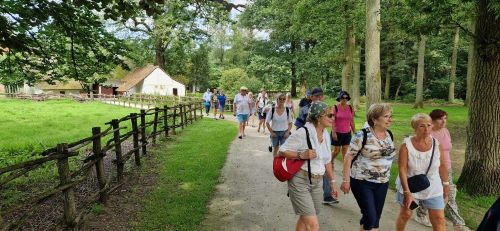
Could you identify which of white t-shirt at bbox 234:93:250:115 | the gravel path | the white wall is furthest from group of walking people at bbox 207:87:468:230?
the white wall

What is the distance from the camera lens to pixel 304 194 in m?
3.94

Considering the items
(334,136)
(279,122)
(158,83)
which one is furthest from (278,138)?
(158,83)

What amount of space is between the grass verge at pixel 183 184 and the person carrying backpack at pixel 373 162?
86.4 inches

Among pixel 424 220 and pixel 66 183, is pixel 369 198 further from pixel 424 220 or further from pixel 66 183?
pixel 66 183

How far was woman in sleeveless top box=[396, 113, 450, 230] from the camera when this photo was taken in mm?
4051

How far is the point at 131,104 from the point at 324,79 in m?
21.5

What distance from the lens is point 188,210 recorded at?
566cm

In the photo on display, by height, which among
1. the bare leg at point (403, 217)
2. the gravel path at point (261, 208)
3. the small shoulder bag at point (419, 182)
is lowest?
the gravel path at point (261, 208)

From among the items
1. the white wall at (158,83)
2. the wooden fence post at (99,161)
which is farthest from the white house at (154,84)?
the wooden fence post at (99,161)

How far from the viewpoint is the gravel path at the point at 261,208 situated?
5228 millimetres

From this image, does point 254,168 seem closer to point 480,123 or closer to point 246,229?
point 246,229

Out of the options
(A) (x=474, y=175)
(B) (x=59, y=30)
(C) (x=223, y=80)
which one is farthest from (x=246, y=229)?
(C) (x=223, y=80)

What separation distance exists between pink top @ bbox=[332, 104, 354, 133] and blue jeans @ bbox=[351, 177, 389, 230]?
3042 millimetres

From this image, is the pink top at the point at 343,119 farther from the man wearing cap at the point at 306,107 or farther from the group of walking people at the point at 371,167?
the group of walking people at the point at 371,167
